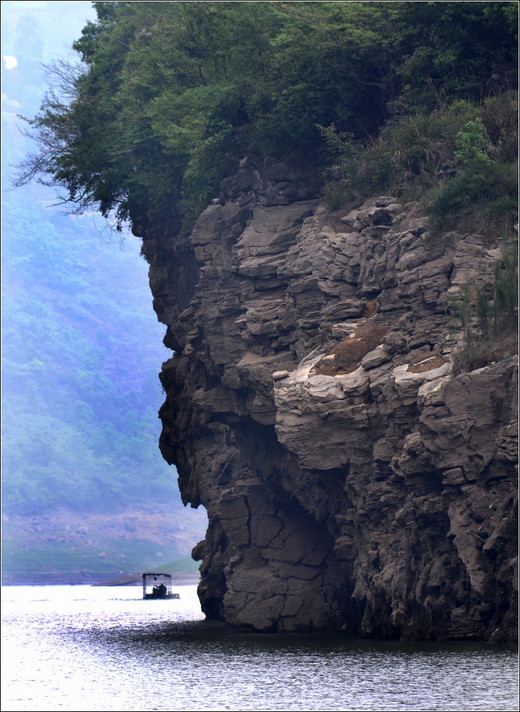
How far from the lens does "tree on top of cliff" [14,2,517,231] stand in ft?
152

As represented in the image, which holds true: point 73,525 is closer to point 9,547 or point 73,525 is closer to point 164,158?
point 9,547

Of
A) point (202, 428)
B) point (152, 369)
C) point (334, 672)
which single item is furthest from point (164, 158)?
point (152, 369)

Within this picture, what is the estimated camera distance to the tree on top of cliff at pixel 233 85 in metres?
46.3

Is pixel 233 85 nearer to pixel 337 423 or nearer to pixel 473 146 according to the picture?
pixel 473 146

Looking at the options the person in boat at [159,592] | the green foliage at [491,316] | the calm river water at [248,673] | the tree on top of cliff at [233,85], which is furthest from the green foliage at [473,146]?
the person in boat at [159,592]

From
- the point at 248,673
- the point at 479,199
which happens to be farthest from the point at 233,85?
the point at 248,673

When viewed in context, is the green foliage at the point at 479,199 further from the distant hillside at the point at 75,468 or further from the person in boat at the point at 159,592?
the distant hillside at the point at 75,468

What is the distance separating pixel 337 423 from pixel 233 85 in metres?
16.5

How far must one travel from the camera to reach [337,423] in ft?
137

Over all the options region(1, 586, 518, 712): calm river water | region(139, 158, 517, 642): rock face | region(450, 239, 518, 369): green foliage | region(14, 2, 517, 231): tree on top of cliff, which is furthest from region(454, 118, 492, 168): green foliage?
region(1, 586, 518, 712): calm river water

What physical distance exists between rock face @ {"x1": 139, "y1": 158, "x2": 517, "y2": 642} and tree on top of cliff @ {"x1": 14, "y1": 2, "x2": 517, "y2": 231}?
6.95 ft

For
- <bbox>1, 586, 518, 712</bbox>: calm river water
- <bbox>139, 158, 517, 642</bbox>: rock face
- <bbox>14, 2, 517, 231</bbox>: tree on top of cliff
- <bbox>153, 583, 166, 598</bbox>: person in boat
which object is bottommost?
<bbox>1, 586, 518, 712</bbox>: calm river water

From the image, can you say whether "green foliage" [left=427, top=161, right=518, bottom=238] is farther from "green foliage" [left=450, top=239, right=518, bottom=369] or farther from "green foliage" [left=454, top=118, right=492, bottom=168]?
"green foliage" [left=450, top=239, right=518, bottom=369]

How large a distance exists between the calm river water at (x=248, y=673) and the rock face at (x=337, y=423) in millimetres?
2336
